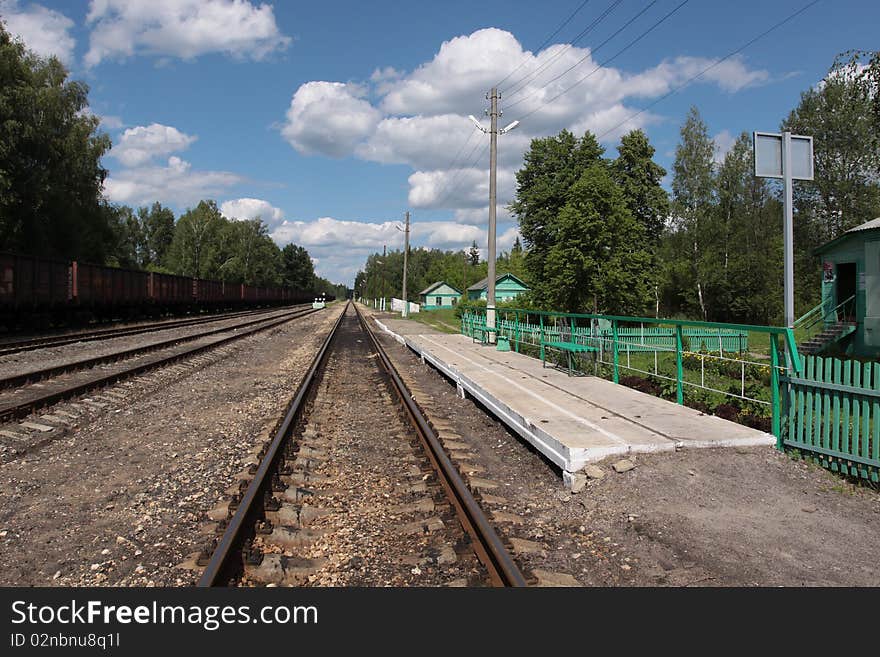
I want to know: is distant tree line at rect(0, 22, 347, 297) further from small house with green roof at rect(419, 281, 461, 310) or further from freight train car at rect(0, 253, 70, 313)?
small house with green roof at rect(419, 281, 461, 310)

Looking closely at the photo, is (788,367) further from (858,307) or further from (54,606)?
(858,307)

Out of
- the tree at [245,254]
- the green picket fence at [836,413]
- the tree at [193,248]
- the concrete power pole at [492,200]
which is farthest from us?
the tree at [245,254]

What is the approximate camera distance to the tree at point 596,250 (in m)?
23.3

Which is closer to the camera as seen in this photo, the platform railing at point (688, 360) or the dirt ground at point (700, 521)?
the dirt ground at point (700, 521)

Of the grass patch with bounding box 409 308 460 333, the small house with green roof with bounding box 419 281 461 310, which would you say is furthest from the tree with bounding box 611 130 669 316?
the small house with green roof with bounding box 419 281 461 310

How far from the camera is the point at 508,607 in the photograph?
3.15 metres

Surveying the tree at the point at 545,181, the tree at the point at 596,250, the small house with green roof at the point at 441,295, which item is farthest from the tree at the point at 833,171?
the small house with green roof at the point at 441,295

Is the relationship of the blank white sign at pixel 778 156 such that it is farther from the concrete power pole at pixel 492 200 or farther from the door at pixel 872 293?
the door at pixel 872 293

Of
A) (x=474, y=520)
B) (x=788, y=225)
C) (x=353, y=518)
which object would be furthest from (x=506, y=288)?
(x=474, y=520)

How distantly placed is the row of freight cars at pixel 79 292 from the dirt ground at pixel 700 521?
811 inches

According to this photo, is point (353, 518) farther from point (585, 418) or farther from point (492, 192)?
point (492, 192)

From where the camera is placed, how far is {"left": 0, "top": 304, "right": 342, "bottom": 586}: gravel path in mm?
4004

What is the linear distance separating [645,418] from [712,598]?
13.0ft

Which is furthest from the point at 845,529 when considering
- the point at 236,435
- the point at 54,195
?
the point at 54,195
